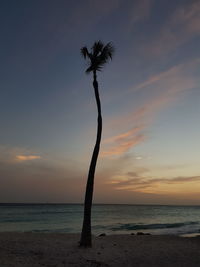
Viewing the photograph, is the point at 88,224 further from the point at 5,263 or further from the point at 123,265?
the point at 5,263

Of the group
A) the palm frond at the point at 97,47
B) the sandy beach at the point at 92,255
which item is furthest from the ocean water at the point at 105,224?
the palm frond at the point at 97,47

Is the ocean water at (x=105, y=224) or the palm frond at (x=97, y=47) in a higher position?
the palm frond at (x=97, y=47)

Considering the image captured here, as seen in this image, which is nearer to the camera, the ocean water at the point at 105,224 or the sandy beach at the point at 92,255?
the sandy beach at the point at 92,255

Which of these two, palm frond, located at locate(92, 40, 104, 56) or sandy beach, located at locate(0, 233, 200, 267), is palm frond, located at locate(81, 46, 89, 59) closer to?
palm frond, located at locate(92, 40, 104, 56)

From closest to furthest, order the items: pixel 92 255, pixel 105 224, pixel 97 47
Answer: pixel 92 255 → pixel 97 47 → pixel 105 224

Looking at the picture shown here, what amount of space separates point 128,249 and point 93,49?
11231mm

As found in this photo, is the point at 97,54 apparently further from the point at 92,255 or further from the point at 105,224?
the point at 105,224

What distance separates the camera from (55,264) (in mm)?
10883

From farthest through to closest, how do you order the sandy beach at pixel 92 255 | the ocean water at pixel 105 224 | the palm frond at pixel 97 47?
the ocean water at pixel 105 224, the palm frond at pixel 97 47, the sandy beach at pixel 92 255

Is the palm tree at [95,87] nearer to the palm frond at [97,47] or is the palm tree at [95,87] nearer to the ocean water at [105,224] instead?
the palm frond at [97,47]

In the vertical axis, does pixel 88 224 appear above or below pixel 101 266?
above

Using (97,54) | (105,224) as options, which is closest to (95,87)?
(97,54)

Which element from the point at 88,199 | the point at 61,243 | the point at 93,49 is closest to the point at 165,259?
the point at 88,199

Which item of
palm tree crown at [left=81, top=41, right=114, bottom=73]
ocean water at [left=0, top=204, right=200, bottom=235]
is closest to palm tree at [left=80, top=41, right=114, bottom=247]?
palm tree crown at [left=81, top=41, right=114, bottom=73]
